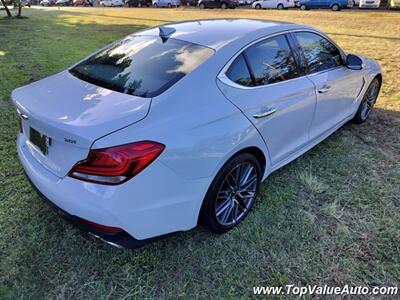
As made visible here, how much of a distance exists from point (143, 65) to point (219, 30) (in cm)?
79

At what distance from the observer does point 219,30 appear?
3.01 m

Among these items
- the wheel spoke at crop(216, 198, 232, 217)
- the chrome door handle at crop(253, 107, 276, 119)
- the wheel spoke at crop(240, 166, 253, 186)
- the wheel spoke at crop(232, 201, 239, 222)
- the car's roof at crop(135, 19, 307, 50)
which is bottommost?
the wheel spoke at crop(232, 201, 239, 222)

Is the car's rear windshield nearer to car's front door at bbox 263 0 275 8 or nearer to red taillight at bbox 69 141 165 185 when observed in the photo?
red taillight at bbox 69 141 165 185

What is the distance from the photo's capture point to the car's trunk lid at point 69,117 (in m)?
2.03

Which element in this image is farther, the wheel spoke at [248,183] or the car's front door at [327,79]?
the car's front door at [327,79]

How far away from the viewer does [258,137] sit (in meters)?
2.75

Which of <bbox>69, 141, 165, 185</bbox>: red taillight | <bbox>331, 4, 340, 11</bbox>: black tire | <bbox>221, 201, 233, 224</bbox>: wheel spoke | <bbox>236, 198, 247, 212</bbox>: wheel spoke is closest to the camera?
<bbox>69, 141, 165, 185</bbox>: red taillight

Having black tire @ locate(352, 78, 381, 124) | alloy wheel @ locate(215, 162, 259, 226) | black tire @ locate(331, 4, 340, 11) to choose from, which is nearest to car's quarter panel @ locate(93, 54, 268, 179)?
alloy wheel @ locate(215, 162, 259, 226)

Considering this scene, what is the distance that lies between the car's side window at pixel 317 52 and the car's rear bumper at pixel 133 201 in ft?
6.17

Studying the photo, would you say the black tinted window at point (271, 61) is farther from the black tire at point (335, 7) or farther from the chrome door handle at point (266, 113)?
the black tire at point (335, 7)

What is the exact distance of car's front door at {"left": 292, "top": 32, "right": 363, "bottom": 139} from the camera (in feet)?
11.3

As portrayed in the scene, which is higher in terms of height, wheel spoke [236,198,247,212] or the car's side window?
the car's side window

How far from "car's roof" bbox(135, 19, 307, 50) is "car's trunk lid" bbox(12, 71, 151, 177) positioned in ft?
2.86

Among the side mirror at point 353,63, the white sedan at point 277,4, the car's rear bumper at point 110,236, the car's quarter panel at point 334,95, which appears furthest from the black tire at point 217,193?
the white sedan at point 277,4
